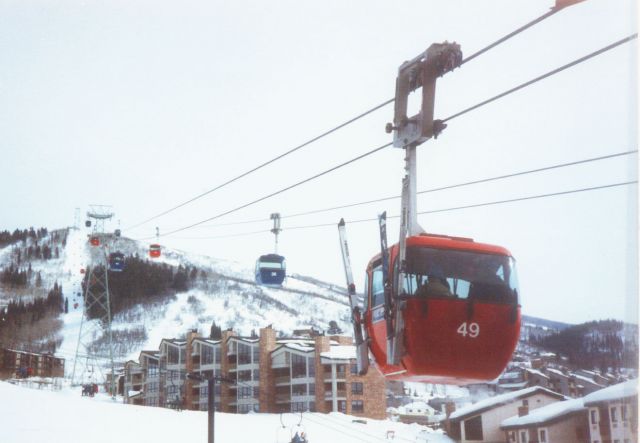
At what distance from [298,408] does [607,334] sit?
42280 mm

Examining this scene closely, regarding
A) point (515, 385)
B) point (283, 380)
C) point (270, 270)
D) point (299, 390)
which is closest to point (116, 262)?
point (270, 270)

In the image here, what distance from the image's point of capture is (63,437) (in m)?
30.6

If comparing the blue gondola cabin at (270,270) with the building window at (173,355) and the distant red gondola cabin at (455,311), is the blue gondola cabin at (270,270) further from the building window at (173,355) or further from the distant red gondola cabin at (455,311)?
the building window at (173,355)

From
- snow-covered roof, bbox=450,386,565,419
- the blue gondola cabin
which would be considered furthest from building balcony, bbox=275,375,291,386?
the blue gondola cabin

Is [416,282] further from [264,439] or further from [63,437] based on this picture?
[264,439]

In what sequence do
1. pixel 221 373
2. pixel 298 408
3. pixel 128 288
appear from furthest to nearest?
pixel 128 288, pixel 221 373, pixel 298 408

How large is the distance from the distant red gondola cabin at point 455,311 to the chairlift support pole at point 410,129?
0.10 m

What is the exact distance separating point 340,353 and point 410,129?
52.4 m

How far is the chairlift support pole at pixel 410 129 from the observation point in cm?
757

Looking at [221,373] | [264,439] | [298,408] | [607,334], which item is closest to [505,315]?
[607,334]

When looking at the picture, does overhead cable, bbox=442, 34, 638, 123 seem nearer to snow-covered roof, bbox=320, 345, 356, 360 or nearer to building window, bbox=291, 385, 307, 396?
snow-covered roof, bbox=320, 345, 356, 360

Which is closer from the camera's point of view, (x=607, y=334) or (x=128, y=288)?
(x=607, y=334)

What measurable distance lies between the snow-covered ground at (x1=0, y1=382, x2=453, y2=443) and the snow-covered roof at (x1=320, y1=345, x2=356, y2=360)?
233 inches

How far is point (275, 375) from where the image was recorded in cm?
6378
